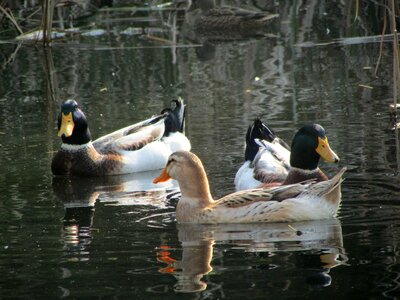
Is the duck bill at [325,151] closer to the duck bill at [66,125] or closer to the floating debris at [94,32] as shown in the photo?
the duck bill at [66,125]

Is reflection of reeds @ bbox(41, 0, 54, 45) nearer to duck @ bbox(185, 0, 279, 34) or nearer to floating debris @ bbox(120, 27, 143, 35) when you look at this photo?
floating debris @ bbox(120, 27, 143, 35)

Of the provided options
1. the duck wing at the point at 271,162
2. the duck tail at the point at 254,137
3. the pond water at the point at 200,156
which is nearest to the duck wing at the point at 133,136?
the pond water at the point at 200,156

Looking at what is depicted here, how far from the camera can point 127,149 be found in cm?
1194

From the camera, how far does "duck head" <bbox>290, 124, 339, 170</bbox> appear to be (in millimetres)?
9234

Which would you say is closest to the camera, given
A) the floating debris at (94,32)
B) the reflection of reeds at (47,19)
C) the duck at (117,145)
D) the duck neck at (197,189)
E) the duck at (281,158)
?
the duck neck at (197,189)

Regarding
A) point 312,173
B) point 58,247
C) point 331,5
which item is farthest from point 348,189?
point 331,5

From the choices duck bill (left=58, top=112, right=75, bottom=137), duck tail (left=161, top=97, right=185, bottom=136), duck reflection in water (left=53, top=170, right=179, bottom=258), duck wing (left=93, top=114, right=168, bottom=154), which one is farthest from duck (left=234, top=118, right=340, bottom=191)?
duck bill (left=58, top=112, right=75, bottom=137)

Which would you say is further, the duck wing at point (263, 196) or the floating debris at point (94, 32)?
the floating debris at point (94, 32)

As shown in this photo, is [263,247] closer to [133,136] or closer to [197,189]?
[197,189]

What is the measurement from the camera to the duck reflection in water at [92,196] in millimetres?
8422

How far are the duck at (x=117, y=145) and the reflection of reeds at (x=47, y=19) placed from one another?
18.9ft

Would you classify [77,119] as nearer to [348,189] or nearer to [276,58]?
[348,189]

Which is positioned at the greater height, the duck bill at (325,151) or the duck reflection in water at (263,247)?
the duck bill at (325,151)

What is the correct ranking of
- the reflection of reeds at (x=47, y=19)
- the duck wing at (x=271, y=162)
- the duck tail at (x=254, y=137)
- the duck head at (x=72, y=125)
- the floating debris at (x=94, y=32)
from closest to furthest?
the duck wing at (x=271, y=162) → the duck tail at (x=254, y=137) → the duck head at (x=72, y=125) → the reflection of reeds at (x=47, y=19) → the floating debris at (x=94, y=32)
